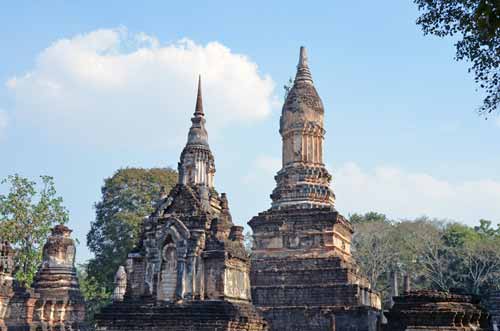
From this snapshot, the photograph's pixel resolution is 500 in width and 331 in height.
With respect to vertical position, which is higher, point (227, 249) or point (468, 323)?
point (227, 249)

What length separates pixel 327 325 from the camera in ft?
97.2

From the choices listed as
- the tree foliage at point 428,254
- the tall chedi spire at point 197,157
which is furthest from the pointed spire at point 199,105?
the tree foliage at point 428,254

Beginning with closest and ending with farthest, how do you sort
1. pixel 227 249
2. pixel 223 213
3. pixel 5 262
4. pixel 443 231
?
1. pixel 227 249
2. pixel 223 213
3. pixel 5 262
4. pixel 443 231

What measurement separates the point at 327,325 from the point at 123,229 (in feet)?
65.3

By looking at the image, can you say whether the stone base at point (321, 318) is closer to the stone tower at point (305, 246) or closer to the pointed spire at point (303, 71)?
the stone tower at point (305, 246)

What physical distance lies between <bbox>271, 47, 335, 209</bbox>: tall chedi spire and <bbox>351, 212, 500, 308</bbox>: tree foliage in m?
17.8

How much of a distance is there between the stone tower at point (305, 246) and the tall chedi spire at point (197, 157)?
21.4 ft

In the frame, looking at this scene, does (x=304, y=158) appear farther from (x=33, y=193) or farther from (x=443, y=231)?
(x=443, y=231)

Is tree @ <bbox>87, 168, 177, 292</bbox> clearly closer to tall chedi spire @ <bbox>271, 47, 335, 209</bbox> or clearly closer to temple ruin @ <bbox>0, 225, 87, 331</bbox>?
temple ruin @ <bbox>0, 225, 87, 331</bbox>

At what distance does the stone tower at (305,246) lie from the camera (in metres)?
30.1

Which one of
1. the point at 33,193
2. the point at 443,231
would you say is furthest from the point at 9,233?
the point at 443,231

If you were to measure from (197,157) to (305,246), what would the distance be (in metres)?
8.91

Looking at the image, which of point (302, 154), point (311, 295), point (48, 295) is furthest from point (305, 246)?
point (48, 295)

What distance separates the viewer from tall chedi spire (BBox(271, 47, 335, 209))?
113 ft
